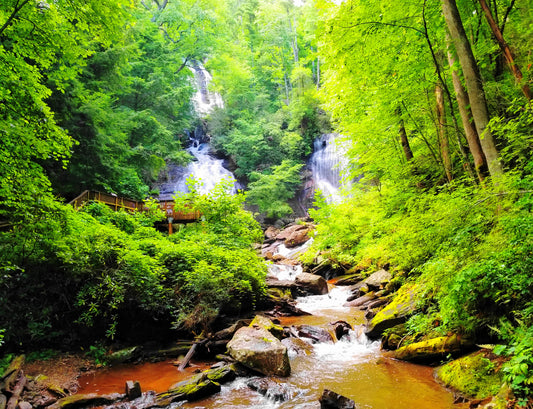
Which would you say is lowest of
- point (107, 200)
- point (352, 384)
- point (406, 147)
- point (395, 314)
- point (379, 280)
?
point (352, 384)

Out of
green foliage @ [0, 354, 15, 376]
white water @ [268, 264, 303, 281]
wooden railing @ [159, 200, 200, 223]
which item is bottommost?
green foliage @ [0, 354, 15, 376]

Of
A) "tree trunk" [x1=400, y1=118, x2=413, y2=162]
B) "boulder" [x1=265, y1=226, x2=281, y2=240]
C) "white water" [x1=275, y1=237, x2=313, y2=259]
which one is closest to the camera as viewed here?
"tree trunk" [x1=400, y1=118, x2=413, y2=162]

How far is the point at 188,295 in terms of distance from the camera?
7.14 meters

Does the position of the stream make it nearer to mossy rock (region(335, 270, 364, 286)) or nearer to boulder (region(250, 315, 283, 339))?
boulder (region(250, 315, 283, 339))

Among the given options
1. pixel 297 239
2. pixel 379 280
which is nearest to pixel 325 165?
pixel 297 239

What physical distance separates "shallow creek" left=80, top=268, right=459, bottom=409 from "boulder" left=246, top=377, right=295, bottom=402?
0.08 feet

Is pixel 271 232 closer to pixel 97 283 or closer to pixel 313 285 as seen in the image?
pixel 313 285

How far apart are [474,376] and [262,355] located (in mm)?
3052

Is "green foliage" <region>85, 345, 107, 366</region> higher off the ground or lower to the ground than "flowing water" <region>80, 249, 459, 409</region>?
higher

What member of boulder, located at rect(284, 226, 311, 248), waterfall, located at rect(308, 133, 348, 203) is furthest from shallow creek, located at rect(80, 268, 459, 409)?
waterfall, located at rect(308, 133, 348, 203)

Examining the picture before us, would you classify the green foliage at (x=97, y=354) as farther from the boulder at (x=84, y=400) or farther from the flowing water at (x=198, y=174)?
the flowing water at (x=198, y=174)

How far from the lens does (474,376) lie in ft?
12.1

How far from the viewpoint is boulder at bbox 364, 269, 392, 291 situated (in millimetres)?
9102

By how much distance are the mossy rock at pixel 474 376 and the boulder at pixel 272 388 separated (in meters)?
2.19
